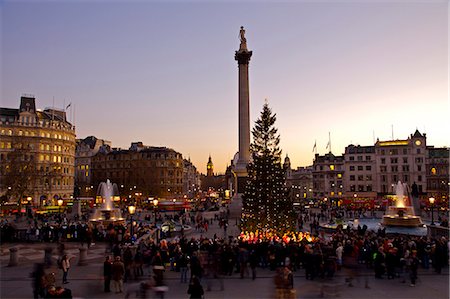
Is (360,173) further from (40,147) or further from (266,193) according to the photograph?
(266,193)

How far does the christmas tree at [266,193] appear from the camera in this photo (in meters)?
27.4

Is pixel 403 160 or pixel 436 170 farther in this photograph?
pixel 403 160

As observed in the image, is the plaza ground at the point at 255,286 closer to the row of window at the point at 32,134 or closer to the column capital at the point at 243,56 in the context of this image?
the column capital at the point at 243,56

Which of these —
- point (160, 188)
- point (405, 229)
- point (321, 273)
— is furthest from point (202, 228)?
point (160, 188)

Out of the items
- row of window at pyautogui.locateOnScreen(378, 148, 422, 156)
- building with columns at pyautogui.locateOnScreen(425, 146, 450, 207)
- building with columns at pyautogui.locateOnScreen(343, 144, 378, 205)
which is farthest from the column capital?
building with columns at pyautogui.locateOnScreen(425, 146, 450, 207)

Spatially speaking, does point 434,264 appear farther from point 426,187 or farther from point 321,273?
point 426,187

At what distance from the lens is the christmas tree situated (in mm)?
Result: 27375

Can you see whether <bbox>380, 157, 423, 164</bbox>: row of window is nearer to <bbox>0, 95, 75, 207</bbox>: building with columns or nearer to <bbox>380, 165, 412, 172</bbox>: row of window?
<bbox>380, 165, 412, 172</bbox>: row of window

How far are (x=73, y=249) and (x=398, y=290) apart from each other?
2103 centimetres

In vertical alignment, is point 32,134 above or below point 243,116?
below

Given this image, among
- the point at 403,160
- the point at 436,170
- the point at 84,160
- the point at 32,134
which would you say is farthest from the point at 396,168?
the point at 84,160

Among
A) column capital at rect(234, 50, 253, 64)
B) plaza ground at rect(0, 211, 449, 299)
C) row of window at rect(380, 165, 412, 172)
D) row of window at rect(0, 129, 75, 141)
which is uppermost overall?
column capital at rect(234, 50, 253, 64)

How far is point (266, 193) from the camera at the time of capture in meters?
27.8

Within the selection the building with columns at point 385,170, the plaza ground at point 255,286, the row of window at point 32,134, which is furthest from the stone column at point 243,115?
the row of window at point 32,134
